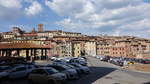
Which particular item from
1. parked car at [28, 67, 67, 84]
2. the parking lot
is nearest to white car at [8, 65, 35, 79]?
the parking lot

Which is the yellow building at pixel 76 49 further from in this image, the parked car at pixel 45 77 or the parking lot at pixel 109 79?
the parked car at pixel 45 77

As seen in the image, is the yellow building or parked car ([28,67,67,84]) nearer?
parked car ([28,67,67,84])

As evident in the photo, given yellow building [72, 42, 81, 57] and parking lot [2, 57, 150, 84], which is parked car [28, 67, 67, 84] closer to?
parking lot [2, 57, 150, 84]

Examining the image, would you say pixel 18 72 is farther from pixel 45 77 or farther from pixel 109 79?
pixel 109 79

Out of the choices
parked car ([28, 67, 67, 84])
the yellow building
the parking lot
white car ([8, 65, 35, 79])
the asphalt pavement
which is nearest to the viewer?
parked car ([28, 67, 67, 84])

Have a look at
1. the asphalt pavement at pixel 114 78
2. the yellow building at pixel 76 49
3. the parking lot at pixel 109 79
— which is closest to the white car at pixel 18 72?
the parking lot at pixel 109 79

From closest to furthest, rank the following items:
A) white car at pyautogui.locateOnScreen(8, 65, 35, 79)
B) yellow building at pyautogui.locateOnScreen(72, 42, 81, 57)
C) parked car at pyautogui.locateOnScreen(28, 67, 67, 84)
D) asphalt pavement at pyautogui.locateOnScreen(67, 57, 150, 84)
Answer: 1. parked car at pyautogui.locateOnScreen(28, 67, 67, 84)
2. asphalt pavement at pyautogui.locateOnScreen(67, 57, 150, 84)
3. white car at pyautogui.locateOnScreen(8, 65, 35, 79)
4. yellow building at pyautogui.locateOnScreen(72, 42, 81, 57)

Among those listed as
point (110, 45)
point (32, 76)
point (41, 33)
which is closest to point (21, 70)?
point (32, 76)

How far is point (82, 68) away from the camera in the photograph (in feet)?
95.3

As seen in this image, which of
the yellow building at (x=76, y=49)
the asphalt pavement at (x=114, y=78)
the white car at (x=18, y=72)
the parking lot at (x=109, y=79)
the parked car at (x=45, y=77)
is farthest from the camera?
the yellow building at (x=76, y=49)

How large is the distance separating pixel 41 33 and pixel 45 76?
169 m

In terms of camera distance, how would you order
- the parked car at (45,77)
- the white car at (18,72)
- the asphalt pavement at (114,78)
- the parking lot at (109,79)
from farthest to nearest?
the white car at (18,72) → the asphalt pavement at (114,78) → the parking lot at (109,79) → the parked car at (45,77)

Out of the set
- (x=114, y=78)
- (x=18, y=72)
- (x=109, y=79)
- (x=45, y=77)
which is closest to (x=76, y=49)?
(x=114, y=78)

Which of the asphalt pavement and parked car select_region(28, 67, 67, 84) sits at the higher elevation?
parked car select_region(28, 67, 67, 84)
